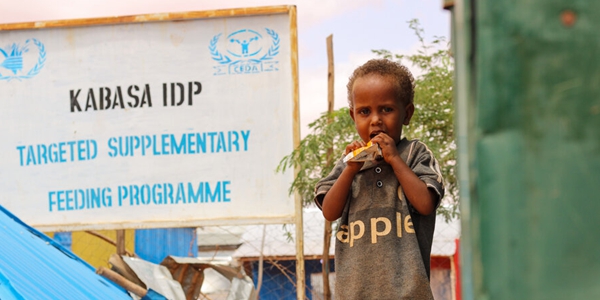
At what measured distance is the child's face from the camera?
2.29m

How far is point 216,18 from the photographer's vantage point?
5.33 meters

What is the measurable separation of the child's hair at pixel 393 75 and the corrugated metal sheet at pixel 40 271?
128cm

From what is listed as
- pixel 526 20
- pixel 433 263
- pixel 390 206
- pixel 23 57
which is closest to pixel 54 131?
pixel 23 57

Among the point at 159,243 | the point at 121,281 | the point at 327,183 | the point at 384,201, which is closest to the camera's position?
the point at 384,201

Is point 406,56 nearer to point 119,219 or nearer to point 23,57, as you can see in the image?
point 119,219

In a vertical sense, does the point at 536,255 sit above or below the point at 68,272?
above

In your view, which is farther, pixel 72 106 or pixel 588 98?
pixel 72 106

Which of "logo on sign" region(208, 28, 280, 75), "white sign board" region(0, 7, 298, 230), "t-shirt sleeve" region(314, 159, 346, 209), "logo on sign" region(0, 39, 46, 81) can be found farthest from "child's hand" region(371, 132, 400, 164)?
"logo on sign" region(0, 39, 46, 81)

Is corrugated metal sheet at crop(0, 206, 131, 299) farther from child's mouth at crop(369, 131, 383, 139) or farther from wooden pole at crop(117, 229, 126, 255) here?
wooden pole at crop(117, 229, 126, 255)

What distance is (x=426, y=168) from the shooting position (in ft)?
7.38

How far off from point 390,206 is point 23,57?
4.33m

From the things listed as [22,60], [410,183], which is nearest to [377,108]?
[410,183]

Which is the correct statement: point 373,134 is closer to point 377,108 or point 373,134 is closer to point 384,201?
point 377,108

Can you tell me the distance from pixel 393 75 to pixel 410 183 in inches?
15.5
